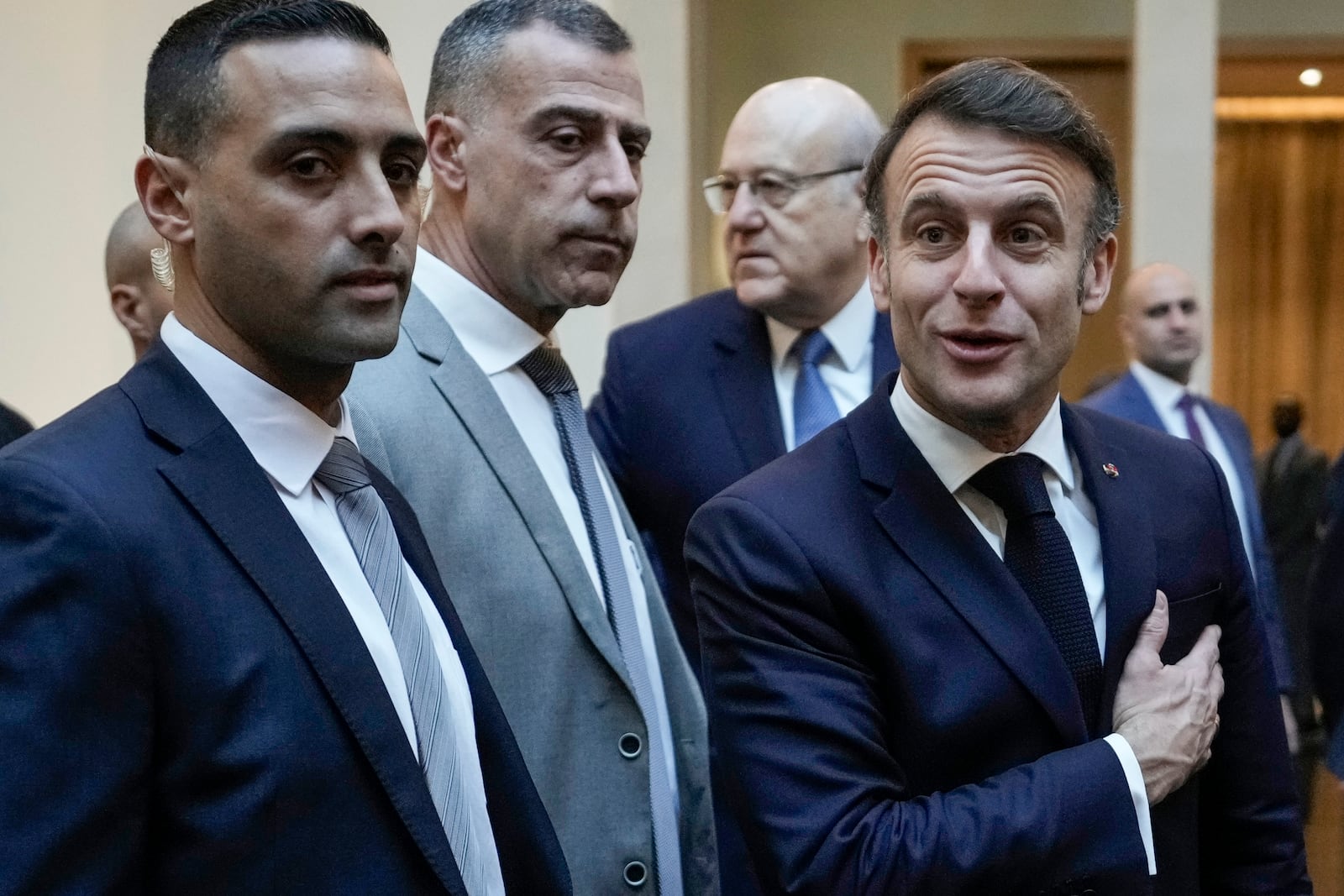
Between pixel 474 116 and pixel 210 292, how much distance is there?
98 centimetres

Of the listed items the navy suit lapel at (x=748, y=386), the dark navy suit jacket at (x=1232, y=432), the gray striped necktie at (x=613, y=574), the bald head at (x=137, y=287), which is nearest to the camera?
the gray striped necktie at (x=613, y=574)

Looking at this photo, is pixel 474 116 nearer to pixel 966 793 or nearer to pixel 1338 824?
pixel 966 793

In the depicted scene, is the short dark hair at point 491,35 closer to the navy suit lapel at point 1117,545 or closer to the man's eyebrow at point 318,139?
the man's eyebrow at point 318,139

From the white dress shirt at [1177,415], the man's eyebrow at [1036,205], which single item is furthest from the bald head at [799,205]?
the white dress shirt at [1177,415]

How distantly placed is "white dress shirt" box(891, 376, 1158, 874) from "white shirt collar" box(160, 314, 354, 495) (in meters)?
0.77

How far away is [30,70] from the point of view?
20.0ft

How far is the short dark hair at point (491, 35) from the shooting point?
2.46 metres

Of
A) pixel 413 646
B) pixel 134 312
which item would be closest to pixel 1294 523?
pixel 134 312

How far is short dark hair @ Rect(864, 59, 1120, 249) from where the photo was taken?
187cm

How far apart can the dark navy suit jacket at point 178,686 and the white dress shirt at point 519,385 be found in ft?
2.83

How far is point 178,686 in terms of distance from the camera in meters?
1.36

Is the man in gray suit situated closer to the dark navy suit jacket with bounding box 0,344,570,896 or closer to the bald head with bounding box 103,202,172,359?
the dark navy suit jacket with bounding box 0,344,570,896

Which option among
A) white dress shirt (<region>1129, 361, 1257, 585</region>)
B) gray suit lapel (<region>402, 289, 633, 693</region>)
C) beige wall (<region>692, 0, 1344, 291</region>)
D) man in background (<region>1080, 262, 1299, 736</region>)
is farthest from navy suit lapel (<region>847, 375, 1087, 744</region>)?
beige wall (<region>692, 0, 1344, 291</region>)

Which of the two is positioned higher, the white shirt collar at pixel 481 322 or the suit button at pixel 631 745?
the white shirt collar at pixel 481 322
